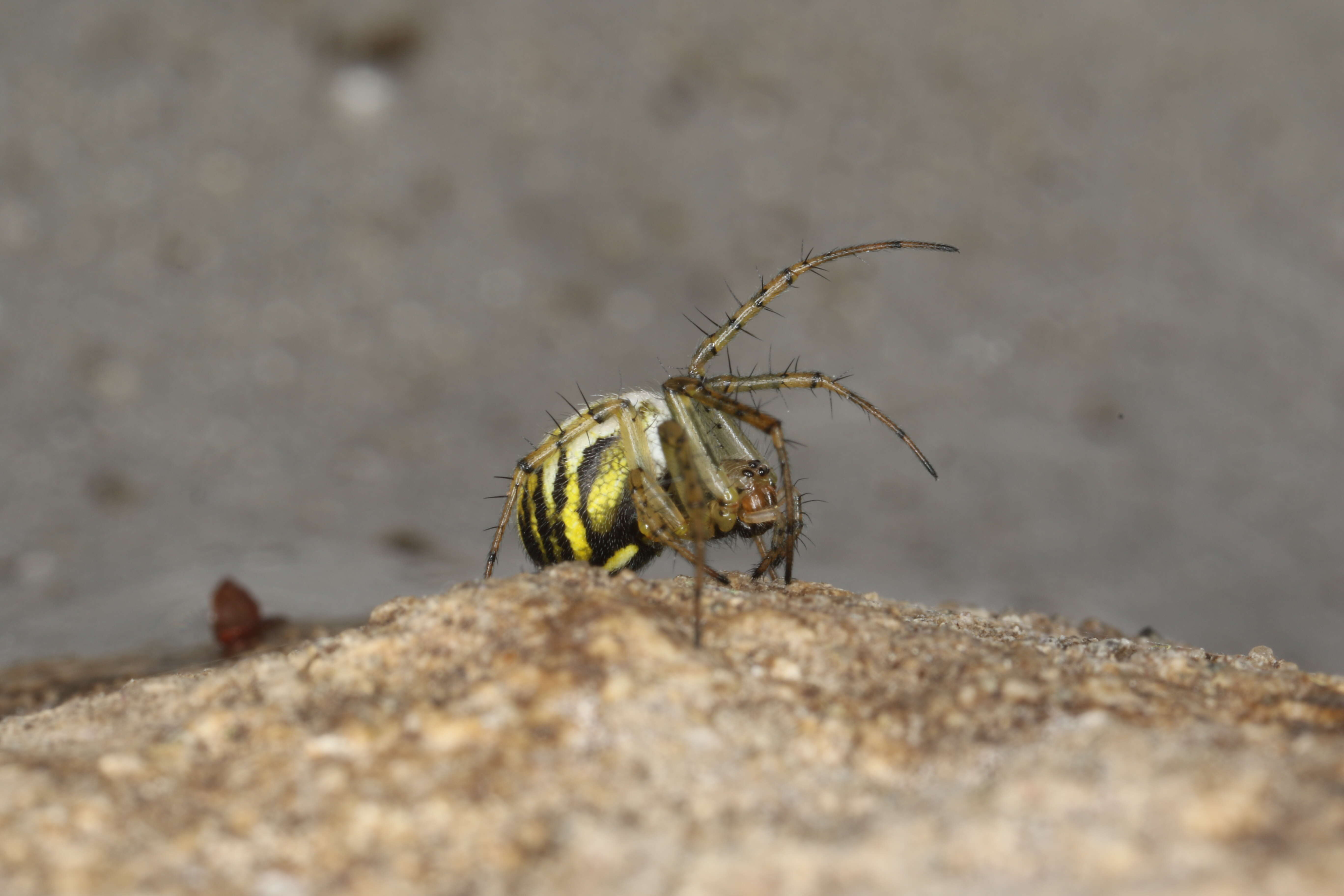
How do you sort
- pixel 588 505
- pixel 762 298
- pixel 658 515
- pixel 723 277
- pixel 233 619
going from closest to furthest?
pixel 658 515 → pixel 588 505 → pixel 762 298 → pixel 233 619 → pixel 723 277

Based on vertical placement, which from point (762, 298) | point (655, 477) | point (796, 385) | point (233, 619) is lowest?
point (233, 619)

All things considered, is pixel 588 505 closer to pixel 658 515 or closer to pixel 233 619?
pixel 658 515

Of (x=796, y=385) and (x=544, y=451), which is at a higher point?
(x=796, y=385)

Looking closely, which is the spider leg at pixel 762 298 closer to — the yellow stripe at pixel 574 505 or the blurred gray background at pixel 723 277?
the yellow stripe at pixel 574 505

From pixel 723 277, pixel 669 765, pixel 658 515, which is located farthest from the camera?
pixel 723 277

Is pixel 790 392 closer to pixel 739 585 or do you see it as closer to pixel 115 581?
pixel 739 585

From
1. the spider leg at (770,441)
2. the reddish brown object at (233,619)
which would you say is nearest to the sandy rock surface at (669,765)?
the spider leg at (770,441)

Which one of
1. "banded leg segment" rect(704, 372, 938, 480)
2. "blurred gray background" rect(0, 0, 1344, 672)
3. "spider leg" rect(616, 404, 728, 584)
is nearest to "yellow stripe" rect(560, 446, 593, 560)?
"spider leg" rect(616, 404, 728, 584)

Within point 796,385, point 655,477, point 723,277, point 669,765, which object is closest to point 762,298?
point 796,385
